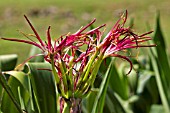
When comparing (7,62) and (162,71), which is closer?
(7,62)

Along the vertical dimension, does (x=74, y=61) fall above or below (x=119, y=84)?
above

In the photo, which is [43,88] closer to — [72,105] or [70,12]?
[72,105]

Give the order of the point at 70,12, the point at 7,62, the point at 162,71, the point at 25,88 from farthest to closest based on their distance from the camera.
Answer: the point at 70,12 < the point at 162,71 < the point at 7,62 < the point at 25,88

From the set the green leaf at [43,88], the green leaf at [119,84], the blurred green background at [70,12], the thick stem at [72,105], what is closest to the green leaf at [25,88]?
the green leaf at [43,88]

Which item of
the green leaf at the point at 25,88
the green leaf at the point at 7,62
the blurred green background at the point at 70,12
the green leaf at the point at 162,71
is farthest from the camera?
the blurred green background at the point at 70,12

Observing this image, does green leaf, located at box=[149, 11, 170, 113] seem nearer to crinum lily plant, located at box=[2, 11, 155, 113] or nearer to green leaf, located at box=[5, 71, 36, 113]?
green leaf, located at box=[5, 71, 36, 113]

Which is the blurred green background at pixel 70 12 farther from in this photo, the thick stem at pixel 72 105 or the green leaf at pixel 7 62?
the thick stem at pixel 72 105

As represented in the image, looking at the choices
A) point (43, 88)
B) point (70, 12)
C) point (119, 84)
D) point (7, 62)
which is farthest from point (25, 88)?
point (70, 12)
